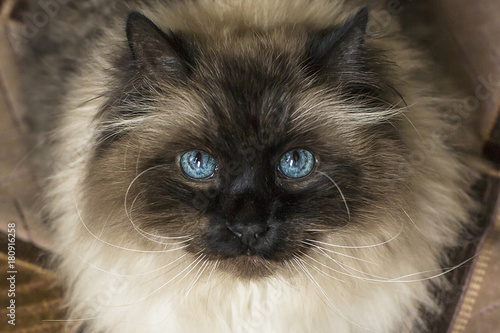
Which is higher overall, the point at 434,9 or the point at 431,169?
the point at 434,9

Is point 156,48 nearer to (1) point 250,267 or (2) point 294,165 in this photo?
(2) point 294,165

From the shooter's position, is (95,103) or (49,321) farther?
(49,321)

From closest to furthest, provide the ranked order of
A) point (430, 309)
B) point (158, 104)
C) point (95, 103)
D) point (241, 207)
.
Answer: point (241, 207) < point (158, 104) < point (95, 103) < point (430, 309)

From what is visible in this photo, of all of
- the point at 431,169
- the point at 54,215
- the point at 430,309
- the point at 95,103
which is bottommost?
the point at 430,309

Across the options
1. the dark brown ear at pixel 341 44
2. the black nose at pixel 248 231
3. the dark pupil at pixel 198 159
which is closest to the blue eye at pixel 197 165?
the dark pupil at pixel 198 159

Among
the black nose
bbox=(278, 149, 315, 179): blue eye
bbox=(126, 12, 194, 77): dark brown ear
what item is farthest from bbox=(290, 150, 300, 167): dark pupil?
bbox=(126, 12, 194, 77): dark brown ear

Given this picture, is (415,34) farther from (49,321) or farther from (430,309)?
(49,321)

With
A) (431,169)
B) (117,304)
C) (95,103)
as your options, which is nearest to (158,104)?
(95,103)
